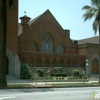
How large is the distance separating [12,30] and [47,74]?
1083 centimetres

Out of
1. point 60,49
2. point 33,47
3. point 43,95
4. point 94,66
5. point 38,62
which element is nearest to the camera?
Result: point 43,95

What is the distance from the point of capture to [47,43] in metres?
47.7

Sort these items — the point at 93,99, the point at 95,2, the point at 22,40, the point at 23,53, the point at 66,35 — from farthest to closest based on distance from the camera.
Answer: the point at 66,35 → the point at 22,40 → the point at 23,53 → the point at 95,2 → the point at 93,99

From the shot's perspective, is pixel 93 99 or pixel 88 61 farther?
pixel 88 61

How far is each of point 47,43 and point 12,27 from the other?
11.6 metres

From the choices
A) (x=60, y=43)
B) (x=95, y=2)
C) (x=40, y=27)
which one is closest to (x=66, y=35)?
(x=60, y=43)

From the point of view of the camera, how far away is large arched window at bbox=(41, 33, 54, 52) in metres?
47.2

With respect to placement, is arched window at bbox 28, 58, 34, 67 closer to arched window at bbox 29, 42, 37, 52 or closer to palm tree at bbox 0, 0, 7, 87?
arched window at bbox 29, 42, 37, 52

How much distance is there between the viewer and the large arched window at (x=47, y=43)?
47250 mm

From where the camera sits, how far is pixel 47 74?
140ft

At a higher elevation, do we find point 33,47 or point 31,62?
point 33,47

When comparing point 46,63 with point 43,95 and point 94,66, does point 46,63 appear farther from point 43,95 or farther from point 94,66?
point 43,95

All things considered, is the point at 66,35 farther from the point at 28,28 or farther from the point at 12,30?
the point at 12,30

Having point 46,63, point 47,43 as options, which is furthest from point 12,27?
point 47,43
